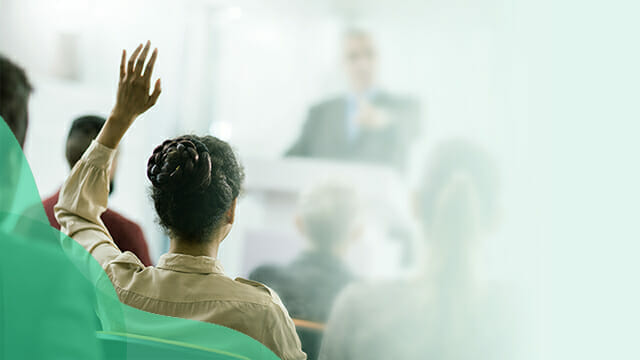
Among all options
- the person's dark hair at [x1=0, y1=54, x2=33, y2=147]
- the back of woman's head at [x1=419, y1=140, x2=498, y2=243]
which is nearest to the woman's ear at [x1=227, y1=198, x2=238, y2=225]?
the person's dark hair at [x1=0, y1=54, x2=33, y2=147]

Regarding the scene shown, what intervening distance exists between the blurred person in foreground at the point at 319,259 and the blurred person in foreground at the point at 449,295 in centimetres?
32

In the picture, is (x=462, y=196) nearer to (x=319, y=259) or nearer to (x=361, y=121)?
(x=361, y=121)

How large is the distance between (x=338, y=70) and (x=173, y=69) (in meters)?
0.65

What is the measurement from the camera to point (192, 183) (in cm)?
84

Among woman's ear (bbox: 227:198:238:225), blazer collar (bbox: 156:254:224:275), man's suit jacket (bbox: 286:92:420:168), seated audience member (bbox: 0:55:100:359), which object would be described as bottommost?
seated audience member (bbox: 0:55:100:359)

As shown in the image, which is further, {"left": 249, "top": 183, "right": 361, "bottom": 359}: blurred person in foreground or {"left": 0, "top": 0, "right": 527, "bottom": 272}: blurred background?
{"left": 249, "top": 183, "right": 361, "bottom": 359}: blurred person in foreground

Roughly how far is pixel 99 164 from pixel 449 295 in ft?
3.32

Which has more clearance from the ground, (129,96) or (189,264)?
(129,96)

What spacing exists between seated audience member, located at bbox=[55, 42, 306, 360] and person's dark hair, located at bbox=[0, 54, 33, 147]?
391mm

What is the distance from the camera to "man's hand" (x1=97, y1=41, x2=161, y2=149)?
938 millimetres

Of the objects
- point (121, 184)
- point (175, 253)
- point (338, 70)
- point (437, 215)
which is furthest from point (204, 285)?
point (121, 184)

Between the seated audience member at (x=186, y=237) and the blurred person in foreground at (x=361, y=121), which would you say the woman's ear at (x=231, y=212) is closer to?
the seated audience member at (x=186, y=237)

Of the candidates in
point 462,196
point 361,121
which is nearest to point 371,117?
point 361,121

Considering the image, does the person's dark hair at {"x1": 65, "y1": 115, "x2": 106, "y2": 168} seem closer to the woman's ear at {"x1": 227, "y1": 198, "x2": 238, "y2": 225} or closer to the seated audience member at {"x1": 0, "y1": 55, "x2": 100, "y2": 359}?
the seated audience member at {"x1": 0, "y1": 55, "x2": 100, "y2": 359}
